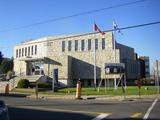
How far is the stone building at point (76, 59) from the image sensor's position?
2468 inches

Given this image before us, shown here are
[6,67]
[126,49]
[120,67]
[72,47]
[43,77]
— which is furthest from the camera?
[6,67]

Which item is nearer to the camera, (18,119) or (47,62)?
(18,119)

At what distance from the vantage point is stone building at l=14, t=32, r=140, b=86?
6269 centimetres

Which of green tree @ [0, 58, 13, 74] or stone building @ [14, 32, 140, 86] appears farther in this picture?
green tree @ [0, 58, 13, 74]

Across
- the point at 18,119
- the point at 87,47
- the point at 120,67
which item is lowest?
the point at 18,119

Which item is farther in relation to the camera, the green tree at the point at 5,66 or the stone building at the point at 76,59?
the green tree at the point at 5,66

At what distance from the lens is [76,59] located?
214ft

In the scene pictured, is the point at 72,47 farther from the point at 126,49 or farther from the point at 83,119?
the point at 83,119

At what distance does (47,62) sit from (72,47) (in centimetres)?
569

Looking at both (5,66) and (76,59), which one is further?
(5,66)

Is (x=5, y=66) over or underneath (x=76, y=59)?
over

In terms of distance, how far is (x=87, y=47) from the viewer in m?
65.6

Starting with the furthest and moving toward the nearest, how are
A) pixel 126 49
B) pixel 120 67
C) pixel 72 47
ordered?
1. pixel 126 49
2. pixel 72 47
3. pixel 120 67

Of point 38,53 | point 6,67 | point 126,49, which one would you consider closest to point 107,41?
point 126,49
